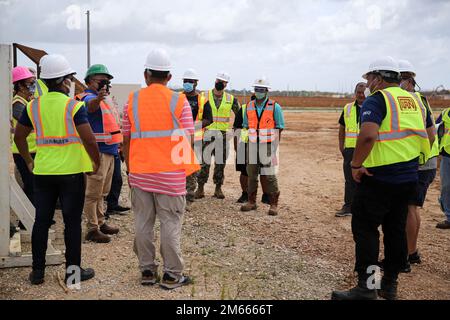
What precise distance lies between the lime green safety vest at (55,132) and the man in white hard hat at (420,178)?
351 cm

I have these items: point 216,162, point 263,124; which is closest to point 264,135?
point 263,124

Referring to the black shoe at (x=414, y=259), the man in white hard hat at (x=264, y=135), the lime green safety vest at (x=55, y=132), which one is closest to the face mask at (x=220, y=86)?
the man in white hard hat at (x=264, y=135)

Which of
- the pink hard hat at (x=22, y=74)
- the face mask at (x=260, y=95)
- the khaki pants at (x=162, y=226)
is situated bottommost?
the khaki pants at (x=162, y=226)

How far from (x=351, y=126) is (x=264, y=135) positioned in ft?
4.44

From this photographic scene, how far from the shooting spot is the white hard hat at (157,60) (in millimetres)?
4344

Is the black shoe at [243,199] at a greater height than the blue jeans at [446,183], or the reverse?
the blue jeans at [446,183]

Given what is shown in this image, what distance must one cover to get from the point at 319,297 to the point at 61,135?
9.42 feet

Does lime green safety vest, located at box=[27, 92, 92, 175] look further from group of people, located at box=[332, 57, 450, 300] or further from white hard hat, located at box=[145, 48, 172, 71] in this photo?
group of people, located at box=[332, 57, 450, 300]

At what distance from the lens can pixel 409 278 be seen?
5.16 meters

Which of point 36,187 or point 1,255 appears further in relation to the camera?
point 1,255

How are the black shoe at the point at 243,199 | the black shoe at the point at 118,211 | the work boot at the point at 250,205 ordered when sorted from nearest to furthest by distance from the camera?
the black shoe at the point at 118,211, the work boot at the point at 250,205, the black shoe at the point at 243,199

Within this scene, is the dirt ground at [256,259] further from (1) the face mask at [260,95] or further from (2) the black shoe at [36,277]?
(1) the face mask at [260,95]
